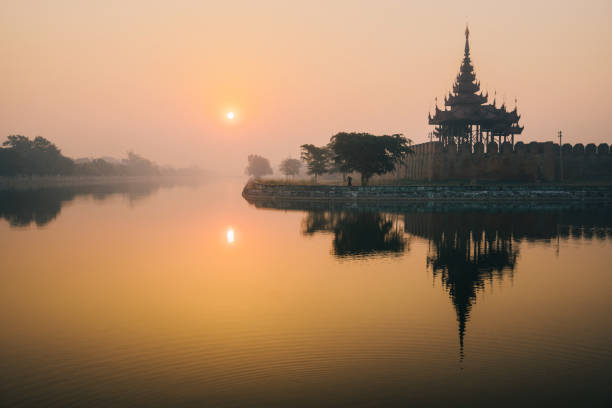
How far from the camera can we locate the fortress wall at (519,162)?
220 ft

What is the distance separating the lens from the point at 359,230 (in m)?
31.3

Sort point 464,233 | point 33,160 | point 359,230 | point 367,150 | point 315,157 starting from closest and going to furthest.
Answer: point 464,233, point 359,230, point 367,150, point 315,157, point 33,160

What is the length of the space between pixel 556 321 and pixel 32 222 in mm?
35564

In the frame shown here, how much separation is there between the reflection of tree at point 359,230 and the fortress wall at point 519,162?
2762 centimetres

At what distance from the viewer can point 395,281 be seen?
16.9 metres

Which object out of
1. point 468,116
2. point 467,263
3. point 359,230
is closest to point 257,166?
point 468,116

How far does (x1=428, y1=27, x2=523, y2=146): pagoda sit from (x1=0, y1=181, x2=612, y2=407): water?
154 feet

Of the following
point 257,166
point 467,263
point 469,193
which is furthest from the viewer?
point 257,166

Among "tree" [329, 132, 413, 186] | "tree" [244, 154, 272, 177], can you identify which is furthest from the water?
"tree" [244, 154, 272, 177]

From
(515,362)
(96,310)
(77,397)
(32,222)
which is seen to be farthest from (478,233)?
(32,222)

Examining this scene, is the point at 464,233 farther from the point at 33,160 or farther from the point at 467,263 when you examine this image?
the point at 33,160

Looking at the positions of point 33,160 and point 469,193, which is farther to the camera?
point 33,160

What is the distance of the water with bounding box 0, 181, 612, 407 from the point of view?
879cm

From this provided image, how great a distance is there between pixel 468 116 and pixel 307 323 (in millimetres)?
63386
